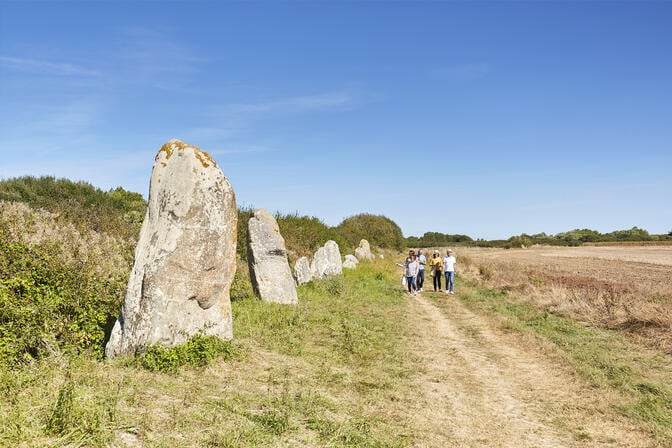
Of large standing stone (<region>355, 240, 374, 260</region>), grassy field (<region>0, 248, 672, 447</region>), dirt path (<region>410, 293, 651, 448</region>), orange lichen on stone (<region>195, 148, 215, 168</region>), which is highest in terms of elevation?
orange lichen on stone (<region>195, 148, 215, 168</region>)

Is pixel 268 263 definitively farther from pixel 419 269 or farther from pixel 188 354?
pixel 419 269

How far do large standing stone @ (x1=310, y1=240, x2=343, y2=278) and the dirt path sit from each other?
1018 centimetres

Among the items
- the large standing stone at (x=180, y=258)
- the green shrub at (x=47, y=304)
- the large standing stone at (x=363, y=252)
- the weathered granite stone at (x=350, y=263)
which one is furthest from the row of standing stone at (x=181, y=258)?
the large standing stone at (x=363, y=252)

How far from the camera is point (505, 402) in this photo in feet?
24.8

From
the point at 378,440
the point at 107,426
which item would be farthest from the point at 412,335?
the point at 107,426

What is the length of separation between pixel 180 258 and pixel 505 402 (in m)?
5.91

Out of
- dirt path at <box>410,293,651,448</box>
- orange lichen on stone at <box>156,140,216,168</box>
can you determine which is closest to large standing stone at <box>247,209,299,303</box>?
dirt path at <box>410,293,651,448</box>

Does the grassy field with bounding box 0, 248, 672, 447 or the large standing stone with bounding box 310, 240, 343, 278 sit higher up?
the large standing stone with bounding box 310, 240, 343, 278

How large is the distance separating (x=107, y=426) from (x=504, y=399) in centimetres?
588

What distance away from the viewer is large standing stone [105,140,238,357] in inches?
314

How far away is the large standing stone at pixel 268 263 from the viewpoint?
46.7 feet

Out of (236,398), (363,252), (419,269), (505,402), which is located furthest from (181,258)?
(363,252)

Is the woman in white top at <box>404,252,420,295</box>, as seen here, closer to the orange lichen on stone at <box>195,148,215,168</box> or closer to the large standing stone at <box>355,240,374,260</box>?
the orange lichen on stone at <box>195,148,215,168</box>

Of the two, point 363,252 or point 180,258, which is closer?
point 180,258
